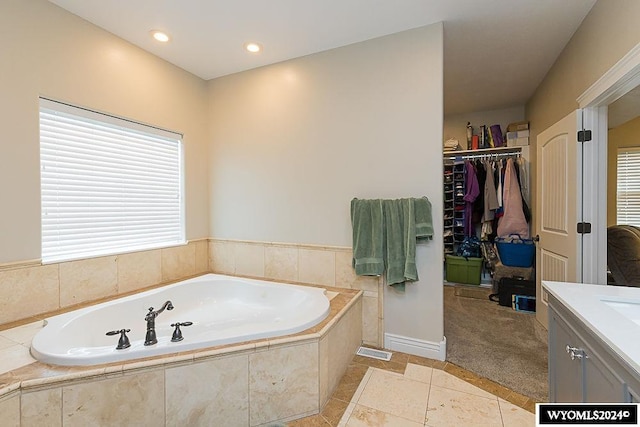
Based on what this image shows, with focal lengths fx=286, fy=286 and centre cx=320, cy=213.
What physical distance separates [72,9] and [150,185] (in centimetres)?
134

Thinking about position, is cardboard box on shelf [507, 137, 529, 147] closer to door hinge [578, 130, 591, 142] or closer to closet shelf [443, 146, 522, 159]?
closet shelf [443, 146, 522, 159]

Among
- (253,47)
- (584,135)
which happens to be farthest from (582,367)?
(253,47)

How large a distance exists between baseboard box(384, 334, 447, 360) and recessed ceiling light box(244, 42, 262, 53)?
268 cm

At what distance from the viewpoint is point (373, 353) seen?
7.50 ft

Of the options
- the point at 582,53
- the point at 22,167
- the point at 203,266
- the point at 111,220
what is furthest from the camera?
the point at 203,266

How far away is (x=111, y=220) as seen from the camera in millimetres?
2316

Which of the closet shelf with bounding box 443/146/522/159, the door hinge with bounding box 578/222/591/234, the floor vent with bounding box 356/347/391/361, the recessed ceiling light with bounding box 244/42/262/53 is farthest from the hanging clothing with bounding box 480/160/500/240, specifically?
the recessed ceiling light with bounding box 244/42/262/53

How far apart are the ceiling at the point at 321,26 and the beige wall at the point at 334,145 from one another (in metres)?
0.16

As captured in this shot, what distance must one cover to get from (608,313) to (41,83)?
325 cm

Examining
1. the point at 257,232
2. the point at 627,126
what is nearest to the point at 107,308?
the point at 257,232

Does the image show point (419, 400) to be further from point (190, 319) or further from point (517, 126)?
point (517, 126)

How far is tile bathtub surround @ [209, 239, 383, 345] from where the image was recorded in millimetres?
2410

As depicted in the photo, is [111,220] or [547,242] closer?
[111,220]

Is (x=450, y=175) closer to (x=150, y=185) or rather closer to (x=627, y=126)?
(x=627, y=126)
